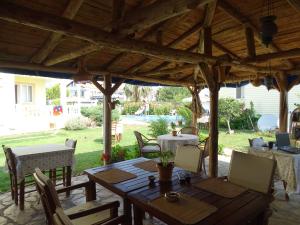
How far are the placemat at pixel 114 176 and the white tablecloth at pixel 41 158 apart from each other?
4.92ft

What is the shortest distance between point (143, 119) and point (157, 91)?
24.8 feet

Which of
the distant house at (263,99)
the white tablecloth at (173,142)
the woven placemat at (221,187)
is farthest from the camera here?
the distant house at (263,99)

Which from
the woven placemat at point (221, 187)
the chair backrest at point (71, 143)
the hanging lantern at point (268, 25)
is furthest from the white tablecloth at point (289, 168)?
the chair backrest at point (71, 143)

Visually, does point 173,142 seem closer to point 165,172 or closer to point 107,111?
point 107,111

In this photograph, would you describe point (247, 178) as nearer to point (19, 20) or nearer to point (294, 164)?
point (294, 164)

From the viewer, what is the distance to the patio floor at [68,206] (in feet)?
11.2

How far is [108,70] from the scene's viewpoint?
620 cm

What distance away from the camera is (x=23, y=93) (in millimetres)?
12773

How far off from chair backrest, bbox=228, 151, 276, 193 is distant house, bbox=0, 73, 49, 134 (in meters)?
11.1

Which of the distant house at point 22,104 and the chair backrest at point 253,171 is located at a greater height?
the distant house at point 22,104

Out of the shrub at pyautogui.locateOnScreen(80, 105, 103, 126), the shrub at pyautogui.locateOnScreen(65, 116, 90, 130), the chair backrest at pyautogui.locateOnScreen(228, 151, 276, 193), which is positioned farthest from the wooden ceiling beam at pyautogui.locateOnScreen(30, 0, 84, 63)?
the shrub at pyautogui.locateOnScreen(80, 105, 103, 126)

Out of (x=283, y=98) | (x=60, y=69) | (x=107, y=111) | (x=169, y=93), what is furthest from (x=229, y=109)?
(x=169, y=93)

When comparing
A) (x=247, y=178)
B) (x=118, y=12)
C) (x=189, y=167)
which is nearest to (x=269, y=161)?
(x=247, y=178)

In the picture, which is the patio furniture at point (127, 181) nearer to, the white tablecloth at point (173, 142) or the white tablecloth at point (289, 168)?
the white tablecloth at point (289, 168)
